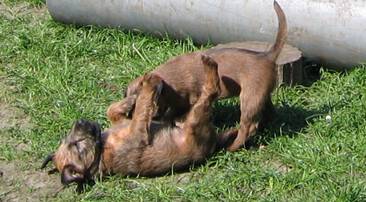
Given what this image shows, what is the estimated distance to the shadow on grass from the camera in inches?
269

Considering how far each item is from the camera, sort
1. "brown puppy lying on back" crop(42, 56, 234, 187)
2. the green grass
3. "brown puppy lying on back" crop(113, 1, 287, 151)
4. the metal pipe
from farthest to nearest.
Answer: the metal pipe → "brown puppy lying on back" crop(113, 1, 287, 151) → "brown puppy lying on back" crop(42, 56, 234, 187) → the green grass

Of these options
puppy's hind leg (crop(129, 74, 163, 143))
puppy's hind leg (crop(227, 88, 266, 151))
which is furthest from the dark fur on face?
puppy's hind leg (crop(227, 88, 266, 151))

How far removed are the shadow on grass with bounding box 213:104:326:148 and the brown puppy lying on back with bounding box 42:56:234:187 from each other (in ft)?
1.53

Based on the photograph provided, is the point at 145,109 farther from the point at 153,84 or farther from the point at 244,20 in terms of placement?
the point at 244,20

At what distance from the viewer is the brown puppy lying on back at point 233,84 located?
21.8ft

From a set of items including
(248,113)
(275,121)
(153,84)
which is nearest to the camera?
(153,84)

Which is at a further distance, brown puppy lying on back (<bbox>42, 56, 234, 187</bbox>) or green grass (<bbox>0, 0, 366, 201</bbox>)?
brown puppy lying on back (<bbox>42, 56, 234, 187</bbox>)

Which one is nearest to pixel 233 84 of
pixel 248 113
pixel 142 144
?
pixel 248 113

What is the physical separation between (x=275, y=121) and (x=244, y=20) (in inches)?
45.6

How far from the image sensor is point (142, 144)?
642 centimetres

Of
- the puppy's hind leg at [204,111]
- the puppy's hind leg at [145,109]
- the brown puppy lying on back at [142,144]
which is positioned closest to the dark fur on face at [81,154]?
the brown puppy lying on back at [142,144]

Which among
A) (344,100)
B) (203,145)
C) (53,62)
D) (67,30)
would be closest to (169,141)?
(203,145)

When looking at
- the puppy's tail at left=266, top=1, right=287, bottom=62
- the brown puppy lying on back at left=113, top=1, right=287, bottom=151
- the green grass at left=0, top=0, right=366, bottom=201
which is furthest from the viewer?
the puppy's tail at left=266, top=1, right=287, bottom=62

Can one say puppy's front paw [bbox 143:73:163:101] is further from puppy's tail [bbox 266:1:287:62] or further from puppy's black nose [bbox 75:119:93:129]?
puppy's tail [bbox 266:1:287:62]
